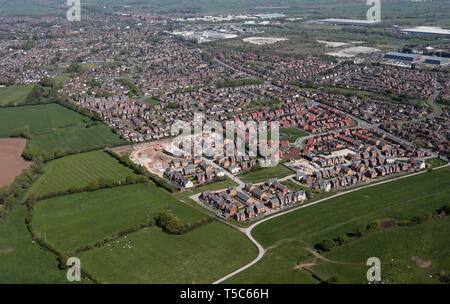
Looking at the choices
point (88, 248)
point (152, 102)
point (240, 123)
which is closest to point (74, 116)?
point (152, 102)

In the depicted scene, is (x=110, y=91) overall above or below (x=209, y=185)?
above

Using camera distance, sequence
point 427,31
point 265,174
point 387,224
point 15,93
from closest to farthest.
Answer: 1. point 387,224
2. point 265,174
3. point 15,93
4. point 427,31

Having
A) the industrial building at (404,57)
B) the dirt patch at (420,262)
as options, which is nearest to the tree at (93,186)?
the dirt patch at (420,262)

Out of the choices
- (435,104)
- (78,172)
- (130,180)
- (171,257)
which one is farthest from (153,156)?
(435,104)

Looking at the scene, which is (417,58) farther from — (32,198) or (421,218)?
(32,198)

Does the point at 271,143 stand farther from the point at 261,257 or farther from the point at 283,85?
the point at 283,85

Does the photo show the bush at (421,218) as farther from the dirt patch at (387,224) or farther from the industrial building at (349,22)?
the industrial building at (349,22)

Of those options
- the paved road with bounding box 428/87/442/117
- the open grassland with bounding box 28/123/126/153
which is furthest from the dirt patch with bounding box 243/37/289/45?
the open grassland with bounding box 28/123/126/153
